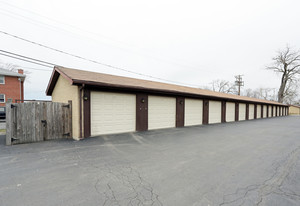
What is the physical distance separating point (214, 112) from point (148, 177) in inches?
450

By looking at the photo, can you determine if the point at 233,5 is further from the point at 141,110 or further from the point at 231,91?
the point at 231,91

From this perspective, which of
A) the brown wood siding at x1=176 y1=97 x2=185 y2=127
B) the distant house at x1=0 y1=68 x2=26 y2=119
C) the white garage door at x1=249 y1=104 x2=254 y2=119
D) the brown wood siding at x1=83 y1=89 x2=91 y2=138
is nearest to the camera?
the brown wood siding at x1=83 y1=89 x2=91 y2=138

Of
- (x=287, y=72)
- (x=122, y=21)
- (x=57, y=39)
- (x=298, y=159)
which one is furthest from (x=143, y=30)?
(x=287, y=72)

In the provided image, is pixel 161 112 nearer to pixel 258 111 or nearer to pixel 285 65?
pixel 258 111

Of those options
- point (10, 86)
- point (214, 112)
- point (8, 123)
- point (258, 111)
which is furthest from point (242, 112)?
point (10, 86)

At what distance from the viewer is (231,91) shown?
127 ft

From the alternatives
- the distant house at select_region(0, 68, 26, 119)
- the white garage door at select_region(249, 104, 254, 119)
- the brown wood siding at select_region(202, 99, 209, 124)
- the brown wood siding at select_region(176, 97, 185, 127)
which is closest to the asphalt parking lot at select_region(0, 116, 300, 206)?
the brown wood siding at select_region(176, 97, 185, 127)

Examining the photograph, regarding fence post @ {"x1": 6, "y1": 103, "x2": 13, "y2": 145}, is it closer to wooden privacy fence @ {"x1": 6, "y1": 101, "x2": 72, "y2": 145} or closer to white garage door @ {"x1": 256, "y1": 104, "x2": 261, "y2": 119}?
wooden privacy fence @ {"x1": 6, "y1": 101, "x2": 72, "y2": 145}

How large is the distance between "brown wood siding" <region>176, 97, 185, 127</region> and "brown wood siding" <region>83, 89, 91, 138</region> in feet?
19.4

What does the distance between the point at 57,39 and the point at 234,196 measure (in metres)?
12.6

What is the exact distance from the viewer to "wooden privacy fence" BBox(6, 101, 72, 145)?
489 centimetres

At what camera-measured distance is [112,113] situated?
6707 mm

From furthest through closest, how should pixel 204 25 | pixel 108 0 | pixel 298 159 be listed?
pixel 204 25, pixel 108 0, pixel 298 159

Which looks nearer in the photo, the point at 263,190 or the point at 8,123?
the point at 263,190
